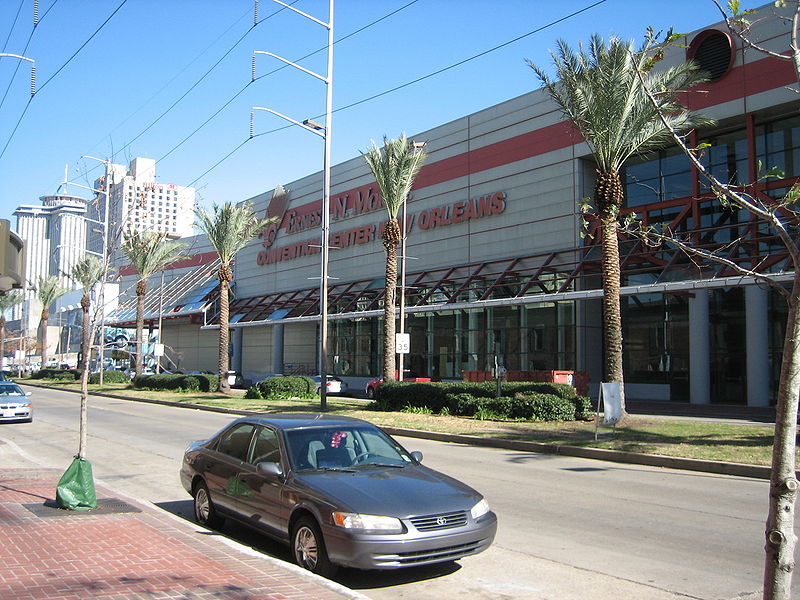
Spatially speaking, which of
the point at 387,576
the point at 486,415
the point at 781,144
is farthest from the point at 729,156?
the point at 387,576

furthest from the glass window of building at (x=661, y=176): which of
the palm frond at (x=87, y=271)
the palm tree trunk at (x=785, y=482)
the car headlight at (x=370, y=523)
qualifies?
the palm frond at (x=87, y=271)

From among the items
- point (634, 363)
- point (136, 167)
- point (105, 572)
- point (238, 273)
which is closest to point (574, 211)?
point (634, 363)

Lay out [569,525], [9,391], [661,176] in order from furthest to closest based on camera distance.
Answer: [661,176], [9,391], [569,525]

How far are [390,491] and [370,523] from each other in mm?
582

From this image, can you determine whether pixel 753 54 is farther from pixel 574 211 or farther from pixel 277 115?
pixel 277 115

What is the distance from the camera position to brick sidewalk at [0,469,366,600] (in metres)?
5.45

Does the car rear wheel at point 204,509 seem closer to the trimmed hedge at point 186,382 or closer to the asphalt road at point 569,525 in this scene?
the asphalt road at point 569,525

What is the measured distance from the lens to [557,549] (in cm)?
773

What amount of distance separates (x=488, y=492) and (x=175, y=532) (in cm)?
524

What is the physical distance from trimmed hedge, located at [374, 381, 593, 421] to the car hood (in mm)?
13813

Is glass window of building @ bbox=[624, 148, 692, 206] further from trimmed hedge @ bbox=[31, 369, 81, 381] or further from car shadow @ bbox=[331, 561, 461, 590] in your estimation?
trimmed hedge @ bbox=[31, 369, 81, 381]

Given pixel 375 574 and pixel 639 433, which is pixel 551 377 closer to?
pixel 639 433

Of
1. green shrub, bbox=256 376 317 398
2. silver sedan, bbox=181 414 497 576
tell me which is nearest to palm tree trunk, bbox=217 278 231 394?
green shrub, bbox=256 376 317 398

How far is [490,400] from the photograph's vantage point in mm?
22203
